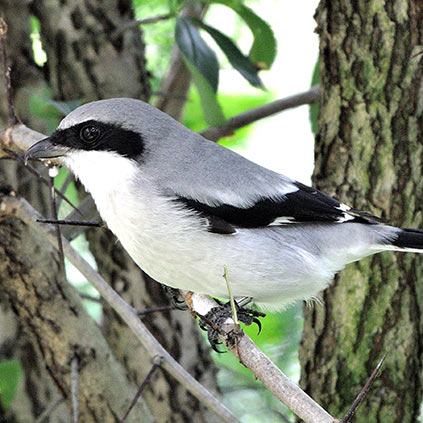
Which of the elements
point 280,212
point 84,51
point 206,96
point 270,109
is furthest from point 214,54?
point 280,212

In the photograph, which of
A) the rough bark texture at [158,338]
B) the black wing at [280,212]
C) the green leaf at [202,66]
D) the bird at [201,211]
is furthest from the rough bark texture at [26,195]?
the black wing at [280,212]

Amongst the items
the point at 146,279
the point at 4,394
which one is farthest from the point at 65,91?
the point at 4,394

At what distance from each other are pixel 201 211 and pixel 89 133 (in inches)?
20.9

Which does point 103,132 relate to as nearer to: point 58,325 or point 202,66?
point 58,325

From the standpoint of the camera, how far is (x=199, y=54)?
3.74m

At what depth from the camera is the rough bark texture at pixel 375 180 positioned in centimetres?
325

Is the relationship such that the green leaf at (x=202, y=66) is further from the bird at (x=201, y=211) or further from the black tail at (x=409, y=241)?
the black tail at (x=409, y=241)

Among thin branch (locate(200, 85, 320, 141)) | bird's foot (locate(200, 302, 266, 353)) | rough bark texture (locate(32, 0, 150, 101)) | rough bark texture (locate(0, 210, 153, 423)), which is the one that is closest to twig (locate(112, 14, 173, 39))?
rough bark texture (locate(32, 0, 150, 101))

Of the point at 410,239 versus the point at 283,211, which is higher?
the point at 283,211

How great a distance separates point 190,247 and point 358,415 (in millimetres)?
1225

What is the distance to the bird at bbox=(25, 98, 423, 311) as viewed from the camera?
8.95ft

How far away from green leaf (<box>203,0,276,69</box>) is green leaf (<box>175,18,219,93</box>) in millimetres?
220

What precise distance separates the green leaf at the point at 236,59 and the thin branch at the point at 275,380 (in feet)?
5.47

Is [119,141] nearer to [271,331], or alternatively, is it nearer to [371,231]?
[371,231]
